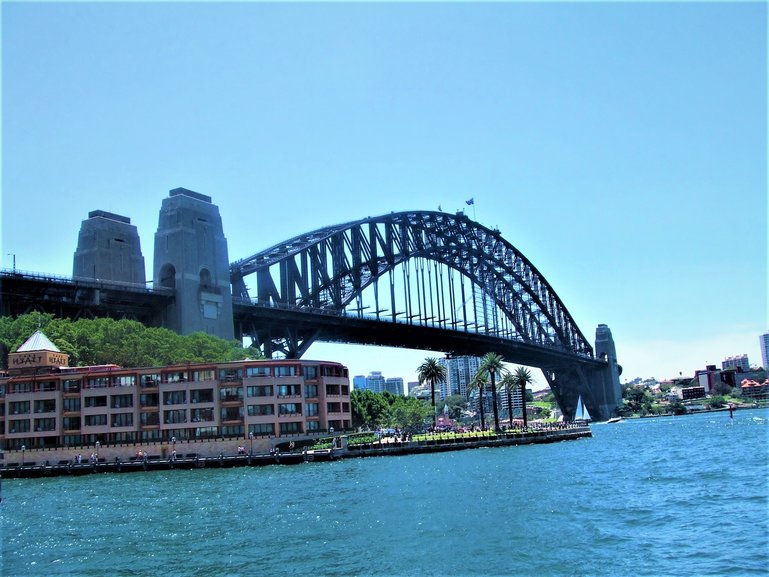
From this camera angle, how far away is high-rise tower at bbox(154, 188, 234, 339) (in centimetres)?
10256

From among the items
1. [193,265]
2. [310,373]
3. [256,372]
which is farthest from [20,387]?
[310,373]

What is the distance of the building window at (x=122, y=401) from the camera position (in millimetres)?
87250

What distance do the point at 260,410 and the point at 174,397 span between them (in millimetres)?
9208

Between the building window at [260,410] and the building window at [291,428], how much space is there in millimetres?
1971

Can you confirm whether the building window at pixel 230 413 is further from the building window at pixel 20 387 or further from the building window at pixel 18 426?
the building window at pixel 18 426

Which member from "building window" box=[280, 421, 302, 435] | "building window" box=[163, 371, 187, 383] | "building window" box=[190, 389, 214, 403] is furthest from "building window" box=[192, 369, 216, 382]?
"building window" box=[280, 421, 302, 435]

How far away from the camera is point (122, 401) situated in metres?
87.2

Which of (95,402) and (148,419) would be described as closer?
(95,402)

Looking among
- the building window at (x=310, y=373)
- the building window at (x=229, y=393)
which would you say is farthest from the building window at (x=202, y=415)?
the building window at (x=310, y=373)

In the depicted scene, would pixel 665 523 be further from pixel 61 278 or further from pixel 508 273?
pixel 508 273

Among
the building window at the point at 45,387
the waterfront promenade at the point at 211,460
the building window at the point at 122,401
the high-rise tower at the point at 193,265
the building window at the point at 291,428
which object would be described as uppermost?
the high-rise tower at the point at 193,265

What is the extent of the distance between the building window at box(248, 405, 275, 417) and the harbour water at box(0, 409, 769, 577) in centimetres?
2082

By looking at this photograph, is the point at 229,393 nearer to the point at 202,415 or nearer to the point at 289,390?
the point at 202,415

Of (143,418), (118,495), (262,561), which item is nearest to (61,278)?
(143,418)
